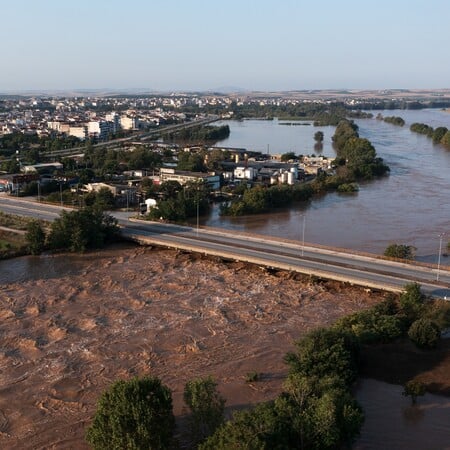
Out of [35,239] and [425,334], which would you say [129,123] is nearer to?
[35,239]

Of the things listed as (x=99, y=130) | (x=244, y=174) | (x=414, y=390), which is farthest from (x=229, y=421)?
(x=99, y=130)

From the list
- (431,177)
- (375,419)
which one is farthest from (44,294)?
(431,177)

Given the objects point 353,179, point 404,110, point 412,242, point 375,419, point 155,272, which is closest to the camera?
point 375,419

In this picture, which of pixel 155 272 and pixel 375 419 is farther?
pixel 155 272

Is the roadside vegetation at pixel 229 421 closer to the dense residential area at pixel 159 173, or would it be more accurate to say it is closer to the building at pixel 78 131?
the dense residential area at pixel 159 173

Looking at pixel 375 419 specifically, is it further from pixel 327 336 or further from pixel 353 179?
pixel 353 179

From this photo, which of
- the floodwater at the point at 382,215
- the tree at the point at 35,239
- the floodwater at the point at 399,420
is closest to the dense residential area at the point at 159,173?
the floodwater at the point at 382,215
